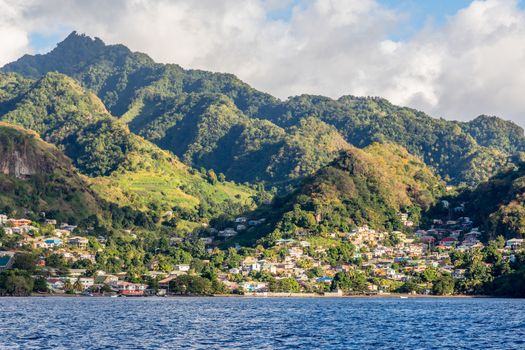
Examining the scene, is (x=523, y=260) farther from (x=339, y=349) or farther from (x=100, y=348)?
(x=100, y=348)

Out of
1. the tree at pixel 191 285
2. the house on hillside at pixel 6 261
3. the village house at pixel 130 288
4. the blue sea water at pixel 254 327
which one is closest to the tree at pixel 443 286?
the blue sea water at pixel 254 327

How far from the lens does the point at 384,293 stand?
656 feet

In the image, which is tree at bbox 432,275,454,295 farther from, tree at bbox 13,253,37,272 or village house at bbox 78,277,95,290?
tree at bbox 13,253,37,272

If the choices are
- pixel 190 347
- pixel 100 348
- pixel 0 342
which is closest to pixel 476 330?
pixel 190 347

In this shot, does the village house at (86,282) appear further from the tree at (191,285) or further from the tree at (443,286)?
the tree at (443,286)

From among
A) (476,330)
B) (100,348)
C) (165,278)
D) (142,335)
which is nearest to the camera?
(100,348)

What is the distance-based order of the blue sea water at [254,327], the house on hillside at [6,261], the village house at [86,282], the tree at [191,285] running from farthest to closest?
the village house at [86,282] → the house on hillside at [6,261] → the tree at [191,285] → the blue sea water at [254,327]

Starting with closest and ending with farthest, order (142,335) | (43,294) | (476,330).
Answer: (142,335) < (476,330) < (43,294)

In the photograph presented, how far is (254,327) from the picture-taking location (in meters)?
100

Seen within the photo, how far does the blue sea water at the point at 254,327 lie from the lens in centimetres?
8238

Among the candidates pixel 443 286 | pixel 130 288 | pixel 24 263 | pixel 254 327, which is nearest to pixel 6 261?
pixel 24 263

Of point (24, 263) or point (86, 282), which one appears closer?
point (24, 263)

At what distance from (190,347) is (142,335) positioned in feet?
39.5

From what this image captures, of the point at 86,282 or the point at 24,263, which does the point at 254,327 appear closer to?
the point at 24,263
